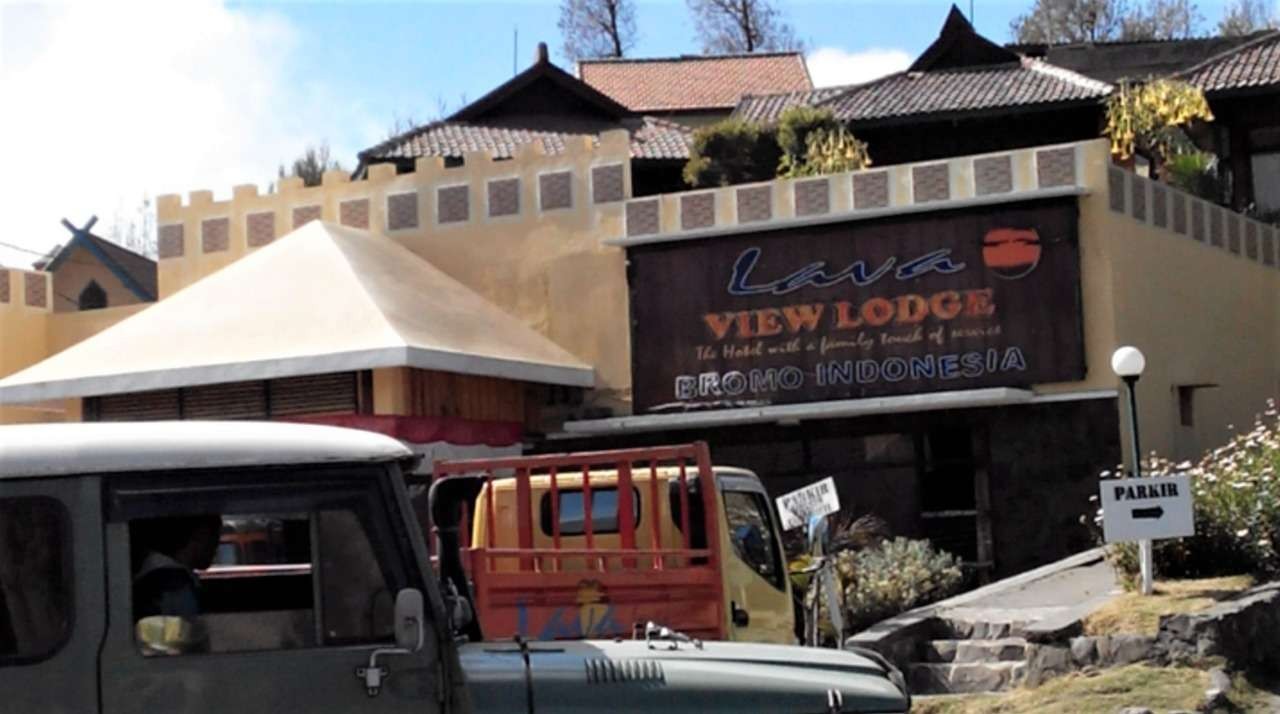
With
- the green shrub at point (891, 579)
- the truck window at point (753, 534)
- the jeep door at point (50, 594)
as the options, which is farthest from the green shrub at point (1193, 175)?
the jeep door at point (50, 594)

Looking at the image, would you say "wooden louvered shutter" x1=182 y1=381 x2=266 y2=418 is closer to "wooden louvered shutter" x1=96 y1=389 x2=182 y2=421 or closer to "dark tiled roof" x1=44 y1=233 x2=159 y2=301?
"wooden louvered shutter" x1=96 y1=389 x2=182 y2=421

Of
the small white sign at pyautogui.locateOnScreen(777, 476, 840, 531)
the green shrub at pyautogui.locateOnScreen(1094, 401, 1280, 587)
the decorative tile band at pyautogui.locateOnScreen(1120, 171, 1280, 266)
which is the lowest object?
the green shrub at pyautogui.locateOnScreen(1094, 401, 1280, 587)

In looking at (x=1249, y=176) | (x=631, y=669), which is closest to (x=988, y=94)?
(x=1249, y=176)

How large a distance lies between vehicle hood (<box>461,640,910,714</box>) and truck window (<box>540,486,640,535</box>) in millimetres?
5419

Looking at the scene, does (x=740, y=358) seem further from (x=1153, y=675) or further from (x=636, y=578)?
(x=636, y=578)

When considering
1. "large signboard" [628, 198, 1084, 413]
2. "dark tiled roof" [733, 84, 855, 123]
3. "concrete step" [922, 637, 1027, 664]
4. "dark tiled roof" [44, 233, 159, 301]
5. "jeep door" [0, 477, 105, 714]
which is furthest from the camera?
"dark tiled roof" [44, 233, 159, 301]

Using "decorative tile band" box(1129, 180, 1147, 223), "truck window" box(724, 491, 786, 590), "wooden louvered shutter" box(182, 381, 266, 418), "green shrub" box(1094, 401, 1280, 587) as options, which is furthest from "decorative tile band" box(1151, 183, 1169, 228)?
"truck window" box(724, 491, 786, 590)

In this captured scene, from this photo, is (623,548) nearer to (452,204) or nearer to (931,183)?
(931,183)

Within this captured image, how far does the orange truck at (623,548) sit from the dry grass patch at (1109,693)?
204cm

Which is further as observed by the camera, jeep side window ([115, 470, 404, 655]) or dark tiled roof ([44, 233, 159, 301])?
dark tiled roof ([44, 233, 159, 301])

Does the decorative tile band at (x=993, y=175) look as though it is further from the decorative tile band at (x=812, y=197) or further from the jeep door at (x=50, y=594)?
the jeep door at (x=50, y=594)

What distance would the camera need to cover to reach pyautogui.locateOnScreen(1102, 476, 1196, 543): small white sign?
1534 cm

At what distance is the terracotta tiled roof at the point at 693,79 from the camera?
46781 mm

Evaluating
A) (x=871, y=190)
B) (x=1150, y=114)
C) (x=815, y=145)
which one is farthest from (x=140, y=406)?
(x=1150, y=114)
